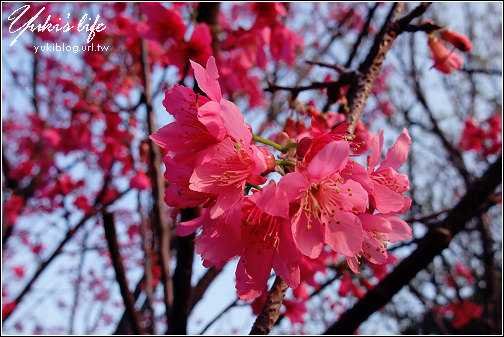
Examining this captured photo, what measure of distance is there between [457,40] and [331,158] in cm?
115

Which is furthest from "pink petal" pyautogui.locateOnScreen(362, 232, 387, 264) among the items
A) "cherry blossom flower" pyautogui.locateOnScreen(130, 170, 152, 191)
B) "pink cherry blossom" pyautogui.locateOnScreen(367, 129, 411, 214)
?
"cherry blossom flower" pyautogui.locateOnScreen(130, 170, 152, 191)

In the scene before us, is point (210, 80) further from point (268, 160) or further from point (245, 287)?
point (245, 287)

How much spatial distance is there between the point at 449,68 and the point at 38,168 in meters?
5.63

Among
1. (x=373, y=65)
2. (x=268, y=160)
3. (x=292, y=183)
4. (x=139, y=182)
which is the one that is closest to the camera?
(x=292, y=183)

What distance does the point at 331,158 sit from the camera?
69 centimetres

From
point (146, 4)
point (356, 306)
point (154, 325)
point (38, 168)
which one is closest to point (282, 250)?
point (356, 306)

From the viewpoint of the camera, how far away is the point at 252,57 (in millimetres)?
2893

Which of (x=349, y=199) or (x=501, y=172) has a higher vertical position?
(x=349, y=199)

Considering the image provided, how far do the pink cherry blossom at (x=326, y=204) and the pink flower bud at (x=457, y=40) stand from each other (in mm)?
1091

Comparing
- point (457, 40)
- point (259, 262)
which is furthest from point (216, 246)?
point (457, 40)

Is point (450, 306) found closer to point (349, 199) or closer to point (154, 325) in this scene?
point (154, 325)

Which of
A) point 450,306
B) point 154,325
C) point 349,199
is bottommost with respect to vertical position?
point 450,306

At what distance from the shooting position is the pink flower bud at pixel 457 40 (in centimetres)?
147

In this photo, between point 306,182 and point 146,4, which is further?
point 146,4
